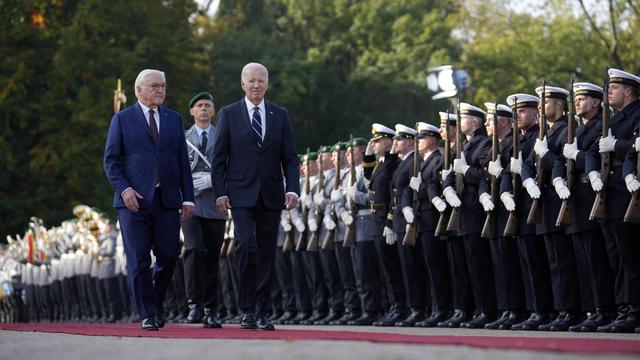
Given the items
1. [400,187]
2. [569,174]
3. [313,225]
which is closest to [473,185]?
[400,187]

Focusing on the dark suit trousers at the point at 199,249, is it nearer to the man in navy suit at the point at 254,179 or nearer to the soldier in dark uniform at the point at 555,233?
the man in navy suit at the point at 254,179

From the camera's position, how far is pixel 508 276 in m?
14.7

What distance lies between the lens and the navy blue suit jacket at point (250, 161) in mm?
13211

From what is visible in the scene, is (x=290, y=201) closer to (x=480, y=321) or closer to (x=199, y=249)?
(x=199, y=249)

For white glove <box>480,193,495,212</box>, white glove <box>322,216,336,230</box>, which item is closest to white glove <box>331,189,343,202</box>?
white glove <box>322,216,336,230</box>

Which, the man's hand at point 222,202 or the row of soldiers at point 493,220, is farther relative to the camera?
the man's hand at point 222,202

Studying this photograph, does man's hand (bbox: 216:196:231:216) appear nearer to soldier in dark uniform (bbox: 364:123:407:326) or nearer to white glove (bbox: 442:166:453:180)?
white glove (bbox: 442:166:453:180)

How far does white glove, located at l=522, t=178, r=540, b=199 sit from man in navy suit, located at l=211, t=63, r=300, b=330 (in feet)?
6.43

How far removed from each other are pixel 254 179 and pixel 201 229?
8.11ft

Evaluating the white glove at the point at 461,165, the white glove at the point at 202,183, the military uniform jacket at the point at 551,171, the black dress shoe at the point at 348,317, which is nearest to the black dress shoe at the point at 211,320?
the white glove at the point at 202,183

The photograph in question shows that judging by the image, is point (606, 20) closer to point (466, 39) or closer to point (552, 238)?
point (466, 39)

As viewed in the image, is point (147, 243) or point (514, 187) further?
point (514, 187)

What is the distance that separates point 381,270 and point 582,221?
4631 millimetres

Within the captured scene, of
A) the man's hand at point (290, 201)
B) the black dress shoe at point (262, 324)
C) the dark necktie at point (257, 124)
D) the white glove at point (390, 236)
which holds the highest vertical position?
the dark necktie at point (257, 124)
